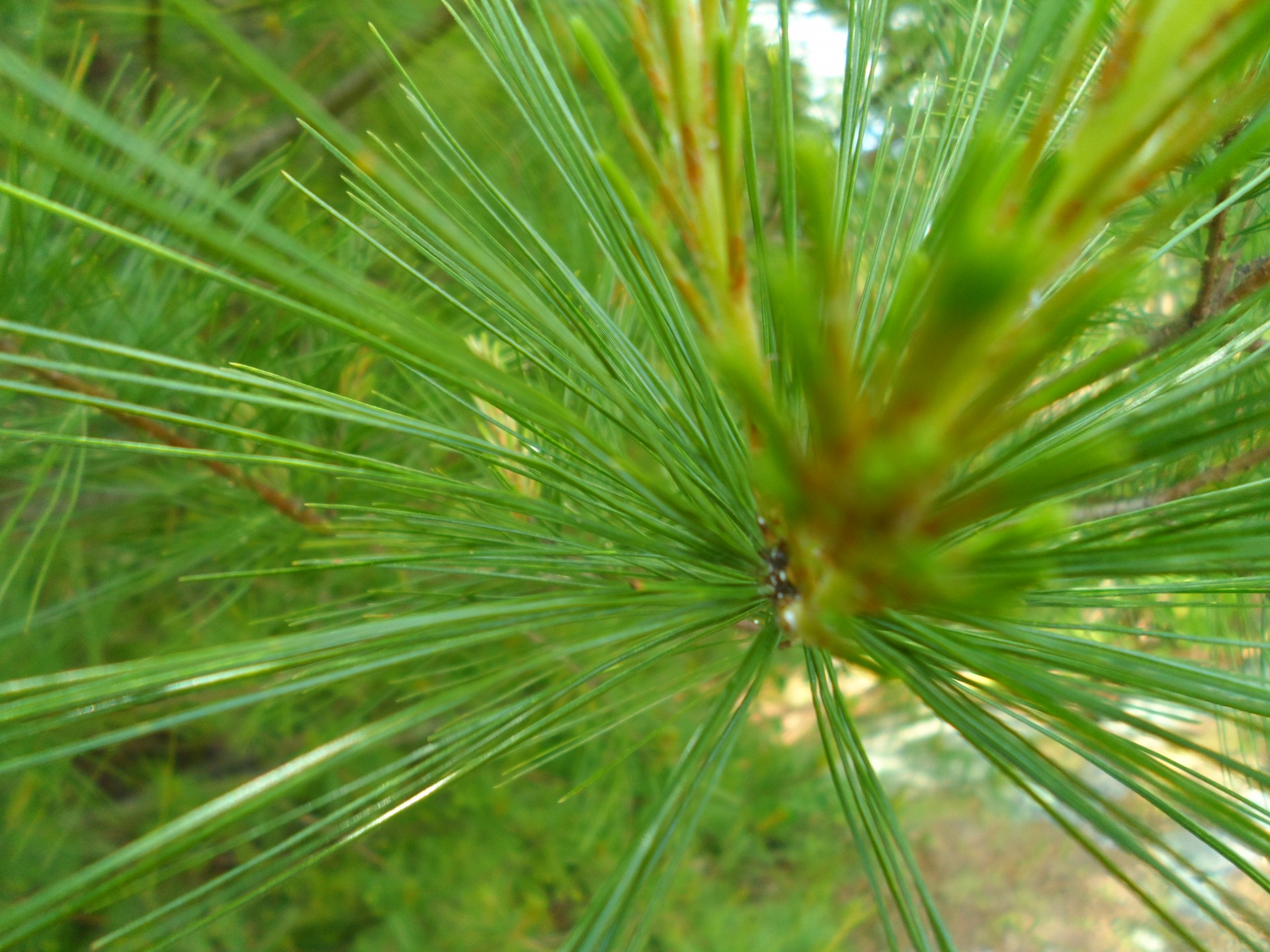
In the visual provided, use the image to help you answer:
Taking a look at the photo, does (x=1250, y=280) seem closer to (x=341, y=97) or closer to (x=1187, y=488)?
(x=1187, y=488)

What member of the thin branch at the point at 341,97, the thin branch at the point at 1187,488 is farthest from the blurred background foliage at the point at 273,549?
the thin branch at the point at 1187,488

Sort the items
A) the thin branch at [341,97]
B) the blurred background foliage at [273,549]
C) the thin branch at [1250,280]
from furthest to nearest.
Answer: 1. the thin branch at [341,97]
2. the blurred background foliage at [273,549]
3. the thin branch at [1250,280]

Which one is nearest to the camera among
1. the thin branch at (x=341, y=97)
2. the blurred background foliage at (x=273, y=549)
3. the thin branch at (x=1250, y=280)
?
the thin branch at (x=1250, y=280)

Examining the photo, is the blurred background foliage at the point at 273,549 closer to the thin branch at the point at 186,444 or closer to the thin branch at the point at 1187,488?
the thin branch at the point at 186,444

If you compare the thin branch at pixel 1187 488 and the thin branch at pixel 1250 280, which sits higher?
the thin branch at pixel 1250 280

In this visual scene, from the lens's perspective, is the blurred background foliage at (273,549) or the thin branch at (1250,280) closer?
the thin branch at (1250,280)

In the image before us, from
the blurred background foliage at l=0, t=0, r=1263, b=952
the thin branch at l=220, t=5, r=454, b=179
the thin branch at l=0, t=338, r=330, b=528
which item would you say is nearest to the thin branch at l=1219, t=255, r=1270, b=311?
the blurred background foliage at l=0, t=0, r=1263, b=952

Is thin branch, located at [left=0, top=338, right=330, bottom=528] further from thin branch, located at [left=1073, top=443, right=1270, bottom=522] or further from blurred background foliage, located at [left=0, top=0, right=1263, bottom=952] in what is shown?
thin branch, located at [left=1073, top=443, right=1270, bottom=522]

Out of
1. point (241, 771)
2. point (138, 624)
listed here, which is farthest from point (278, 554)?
point (241, 771)
